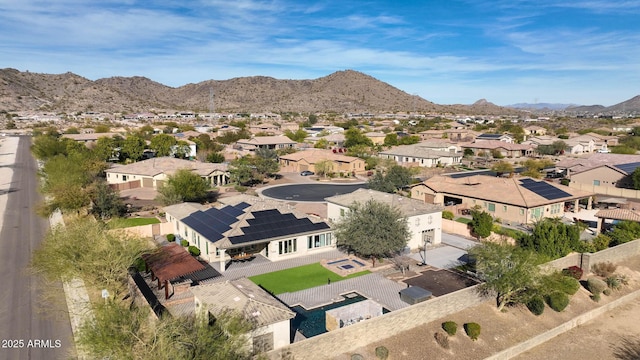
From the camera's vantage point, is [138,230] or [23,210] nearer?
[138,230]

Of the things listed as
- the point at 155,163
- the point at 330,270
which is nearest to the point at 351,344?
the point at 330,270

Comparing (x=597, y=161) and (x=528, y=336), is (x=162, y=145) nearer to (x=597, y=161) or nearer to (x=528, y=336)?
(x=528, y=336)

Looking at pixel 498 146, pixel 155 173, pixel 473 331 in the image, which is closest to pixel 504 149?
pixel 498 146

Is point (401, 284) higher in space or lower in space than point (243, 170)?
lower

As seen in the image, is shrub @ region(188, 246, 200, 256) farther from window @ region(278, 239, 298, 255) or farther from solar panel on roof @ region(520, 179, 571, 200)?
solar panel on roof @ region(520, 179, 571, 200)

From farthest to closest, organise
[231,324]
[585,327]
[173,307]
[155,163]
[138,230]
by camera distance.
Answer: [155,163] < [138,230] < [585,327] < [173,307] < [231,324]

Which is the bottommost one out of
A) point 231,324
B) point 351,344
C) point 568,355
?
point 568,355

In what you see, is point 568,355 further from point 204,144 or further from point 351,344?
point 204,144
